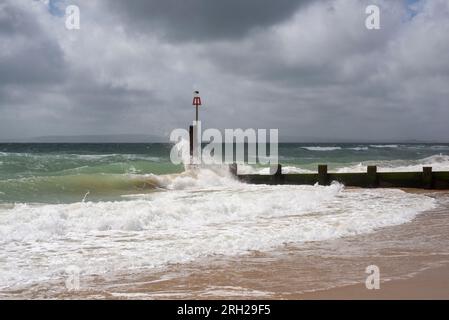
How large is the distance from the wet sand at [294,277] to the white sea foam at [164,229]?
0.47 m

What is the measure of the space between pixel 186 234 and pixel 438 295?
15.3 feet

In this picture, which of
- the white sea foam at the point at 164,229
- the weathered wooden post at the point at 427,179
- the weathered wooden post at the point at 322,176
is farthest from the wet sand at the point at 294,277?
the weathered wooden post at the point at 427,179

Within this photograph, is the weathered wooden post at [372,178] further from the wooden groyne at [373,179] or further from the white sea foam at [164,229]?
the white sea foam at [164,229]

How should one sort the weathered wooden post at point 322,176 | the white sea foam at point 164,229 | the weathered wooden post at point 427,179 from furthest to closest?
1. the weathered wooden post at point 322,176
2. the weathered wooden post at point 427,179
3. the white sea foam at point 164,229

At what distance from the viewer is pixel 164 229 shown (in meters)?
9.16

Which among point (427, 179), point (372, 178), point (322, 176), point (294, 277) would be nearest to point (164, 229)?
point (294, 277)

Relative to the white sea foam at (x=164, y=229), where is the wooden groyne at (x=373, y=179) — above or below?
above

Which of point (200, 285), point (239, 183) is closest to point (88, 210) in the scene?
point (200, 285)

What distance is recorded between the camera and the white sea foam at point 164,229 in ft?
21.4

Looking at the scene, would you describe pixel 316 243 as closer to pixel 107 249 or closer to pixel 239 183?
pixel 107 249

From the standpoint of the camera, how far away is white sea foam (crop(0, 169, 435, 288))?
6535 millimetres

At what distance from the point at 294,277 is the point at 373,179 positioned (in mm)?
13044

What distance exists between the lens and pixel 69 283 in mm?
5496

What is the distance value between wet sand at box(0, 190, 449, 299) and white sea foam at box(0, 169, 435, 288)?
0.47 m
